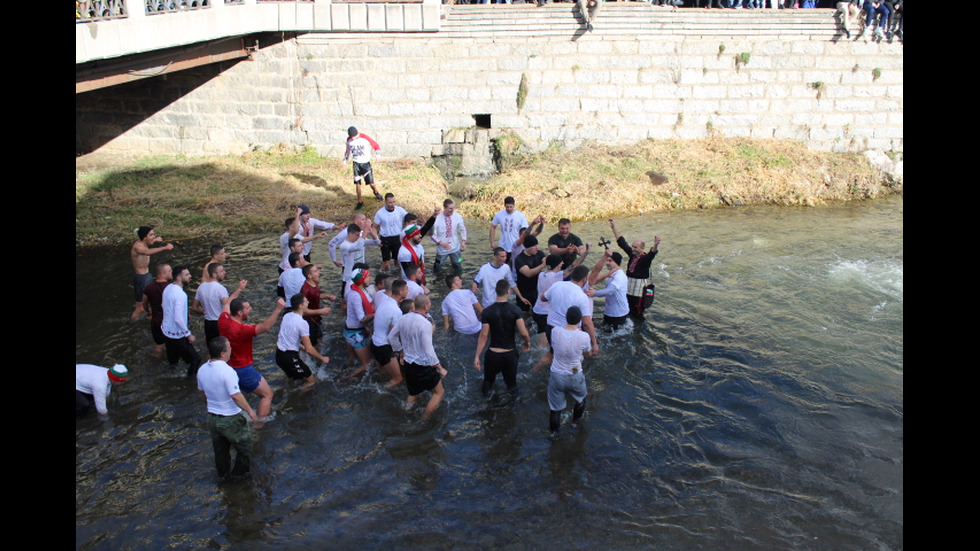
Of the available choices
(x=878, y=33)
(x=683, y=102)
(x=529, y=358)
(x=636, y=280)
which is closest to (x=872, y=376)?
(x=636, y=280)

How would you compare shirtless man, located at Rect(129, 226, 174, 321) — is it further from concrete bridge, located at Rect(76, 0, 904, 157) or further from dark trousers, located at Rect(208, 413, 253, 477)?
concrete bridge, located at Rect(76, 0, 904, 157)

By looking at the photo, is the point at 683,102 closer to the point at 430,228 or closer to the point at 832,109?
the point at 832,109

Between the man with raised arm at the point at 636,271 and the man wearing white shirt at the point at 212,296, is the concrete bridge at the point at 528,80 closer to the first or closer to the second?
the man with raised arm at the point at 636,271

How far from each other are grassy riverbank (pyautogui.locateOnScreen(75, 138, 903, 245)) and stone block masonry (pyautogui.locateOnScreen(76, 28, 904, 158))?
0.67 m

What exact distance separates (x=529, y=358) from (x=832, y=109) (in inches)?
622

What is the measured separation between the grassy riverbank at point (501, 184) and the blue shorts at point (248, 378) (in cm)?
860

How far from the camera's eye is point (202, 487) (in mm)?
7578

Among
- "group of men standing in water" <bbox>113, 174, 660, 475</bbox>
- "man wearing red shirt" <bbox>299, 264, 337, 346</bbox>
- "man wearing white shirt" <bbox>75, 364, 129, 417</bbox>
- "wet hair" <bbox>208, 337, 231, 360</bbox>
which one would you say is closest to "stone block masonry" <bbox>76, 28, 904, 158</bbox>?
"group of men standing in water" <bbox>113, 174, 660, 475</bbox>

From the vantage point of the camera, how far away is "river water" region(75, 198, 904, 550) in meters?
6.96

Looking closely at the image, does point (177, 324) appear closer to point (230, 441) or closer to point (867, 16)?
point (230, 441)

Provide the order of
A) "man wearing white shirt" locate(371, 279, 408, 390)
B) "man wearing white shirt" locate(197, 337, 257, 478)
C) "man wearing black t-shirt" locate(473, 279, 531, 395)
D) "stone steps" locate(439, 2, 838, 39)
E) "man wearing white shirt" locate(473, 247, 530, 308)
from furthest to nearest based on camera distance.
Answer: "stone steps" locate(439, 2, 838, 39) < "man wearing white shirt" locate(473, 247, 530, 308) < "man wearing white shirt" locate(371, 279, 408, 390) < "man wearing black t-shirt" locate(473, 279, 531, 395) < "man wearing white shirt" locate(197, 337, 257, 478)

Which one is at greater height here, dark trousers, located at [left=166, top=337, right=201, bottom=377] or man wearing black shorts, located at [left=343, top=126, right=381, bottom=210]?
man wearing black shorts, located at [left=343, top=126, right=381, bottom=210]

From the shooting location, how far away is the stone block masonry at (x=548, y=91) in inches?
808

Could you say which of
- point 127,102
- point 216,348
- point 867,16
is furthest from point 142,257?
point 867,16
